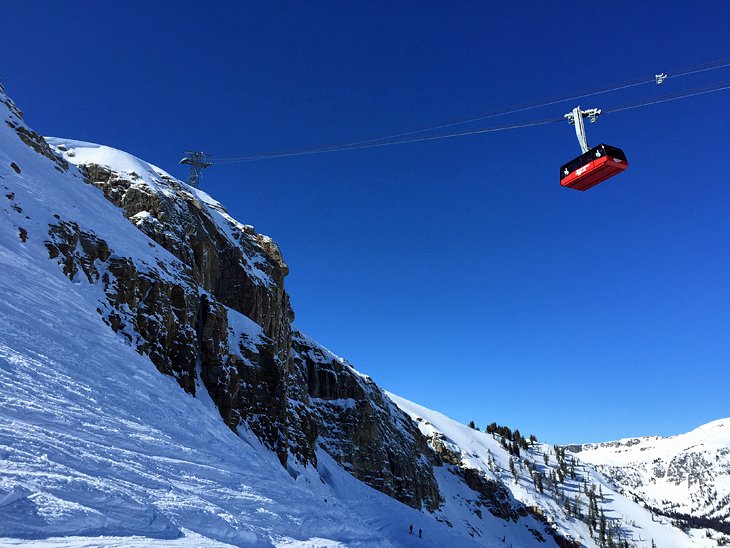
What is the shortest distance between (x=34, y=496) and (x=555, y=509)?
182910mm

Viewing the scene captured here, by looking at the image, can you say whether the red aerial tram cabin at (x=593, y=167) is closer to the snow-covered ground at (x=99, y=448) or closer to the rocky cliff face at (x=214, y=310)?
the snow-covered ground at (x=99, y=448)

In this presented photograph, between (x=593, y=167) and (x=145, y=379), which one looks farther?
(x=145, y=379)

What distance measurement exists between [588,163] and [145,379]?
2388 cm

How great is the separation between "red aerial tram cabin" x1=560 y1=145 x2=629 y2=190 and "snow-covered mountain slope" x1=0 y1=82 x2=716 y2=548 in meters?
18.5

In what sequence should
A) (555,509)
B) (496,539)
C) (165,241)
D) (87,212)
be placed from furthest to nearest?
(555,509) → (496,539) → (165,241) → (87,212)

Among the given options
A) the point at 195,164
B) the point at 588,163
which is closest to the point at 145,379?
the point at 588,163

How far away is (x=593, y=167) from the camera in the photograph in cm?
1989

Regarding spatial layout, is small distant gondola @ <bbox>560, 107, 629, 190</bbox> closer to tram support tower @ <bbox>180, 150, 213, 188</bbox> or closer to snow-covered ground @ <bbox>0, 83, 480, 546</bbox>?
snow-covered ground @ <bbox>0, 83, 480, 546</bbox>

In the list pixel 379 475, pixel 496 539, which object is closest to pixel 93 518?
pixel 379 475

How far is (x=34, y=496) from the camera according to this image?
10648 mm

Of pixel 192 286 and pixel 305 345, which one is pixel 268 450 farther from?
pixel 305 345

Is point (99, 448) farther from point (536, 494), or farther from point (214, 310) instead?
point (536, 494)

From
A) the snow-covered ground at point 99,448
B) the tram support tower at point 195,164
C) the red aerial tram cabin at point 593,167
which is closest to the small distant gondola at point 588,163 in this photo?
the red aerial tram cabin at point 593,167

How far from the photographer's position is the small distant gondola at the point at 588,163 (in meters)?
19.6
